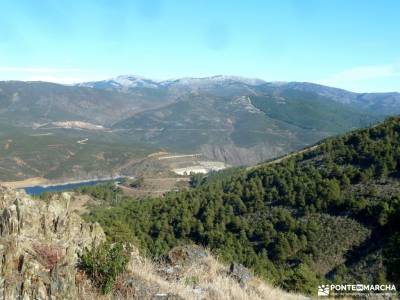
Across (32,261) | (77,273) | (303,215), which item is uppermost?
(32,261)

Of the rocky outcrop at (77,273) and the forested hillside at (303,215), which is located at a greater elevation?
the rocky outcrop at (77,273)

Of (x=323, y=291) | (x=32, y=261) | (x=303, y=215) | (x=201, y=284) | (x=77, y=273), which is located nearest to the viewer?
(x=32, y=261)

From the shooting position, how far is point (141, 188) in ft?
465

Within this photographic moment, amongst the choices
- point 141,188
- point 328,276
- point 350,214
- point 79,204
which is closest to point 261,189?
point 350,214

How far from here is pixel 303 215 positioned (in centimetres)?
6125

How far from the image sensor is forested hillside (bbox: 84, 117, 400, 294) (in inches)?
1924

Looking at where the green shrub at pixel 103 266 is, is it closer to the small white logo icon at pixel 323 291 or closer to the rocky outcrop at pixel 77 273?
the rocky outcrop at pixel 77 273

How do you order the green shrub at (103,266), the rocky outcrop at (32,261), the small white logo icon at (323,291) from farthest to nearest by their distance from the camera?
the small white logo icon at (323,291) < the green shrub at (103,266) < the rocky outcrop at (32,261)

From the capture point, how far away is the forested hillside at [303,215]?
4888 cm

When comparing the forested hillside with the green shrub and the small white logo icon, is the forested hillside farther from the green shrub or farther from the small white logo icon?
the green shrub

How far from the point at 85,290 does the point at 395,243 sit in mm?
12422

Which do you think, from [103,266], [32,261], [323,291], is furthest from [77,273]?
[323,291]

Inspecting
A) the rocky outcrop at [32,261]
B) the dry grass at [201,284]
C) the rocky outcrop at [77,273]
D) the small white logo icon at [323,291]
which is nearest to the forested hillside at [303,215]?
the rocky outcrop at [77,273]

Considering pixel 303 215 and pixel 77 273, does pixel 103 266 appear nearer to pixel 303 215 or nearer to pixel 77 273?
pixel 77 273
